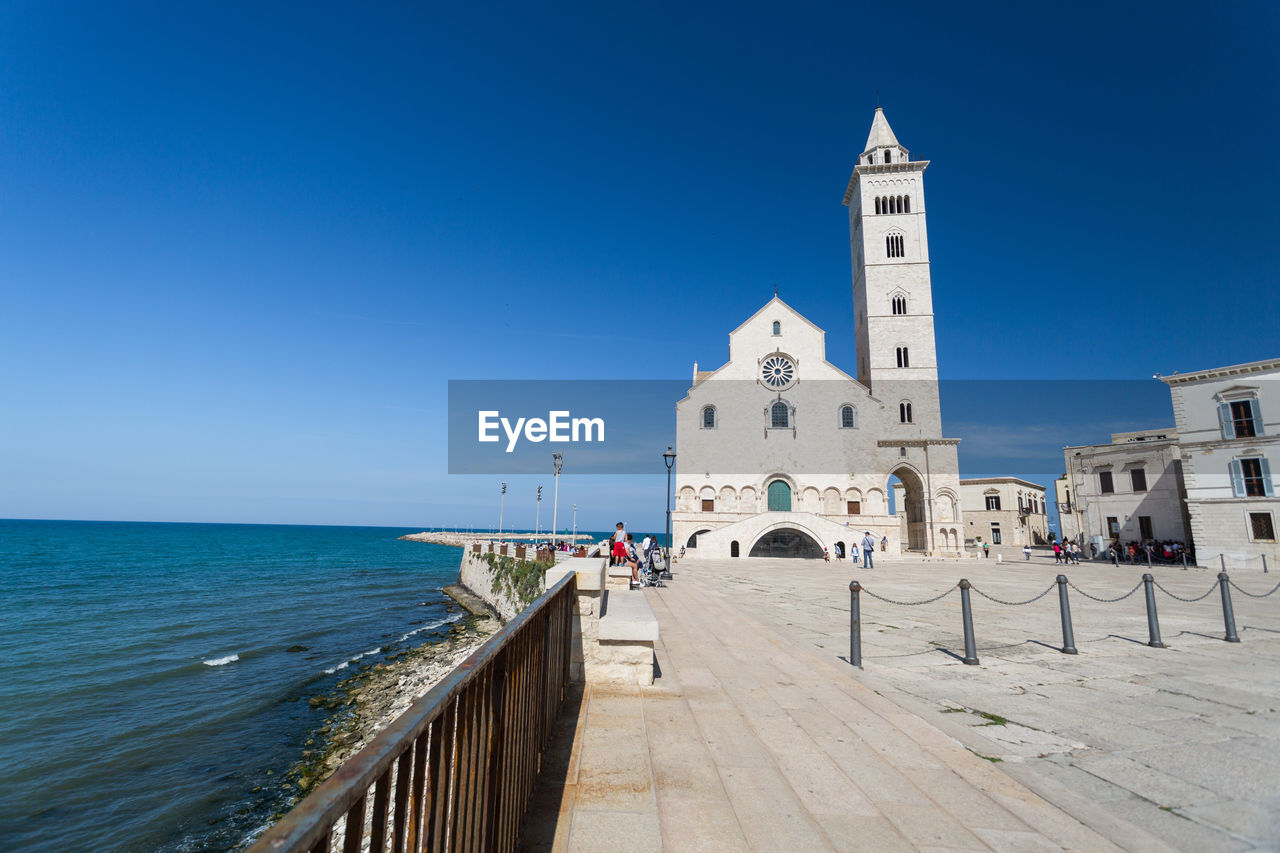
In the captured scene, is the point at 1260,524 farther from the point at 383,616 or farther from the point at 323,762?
the point at 383,616

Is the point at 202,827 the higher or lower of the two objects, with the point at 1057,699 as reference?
lower

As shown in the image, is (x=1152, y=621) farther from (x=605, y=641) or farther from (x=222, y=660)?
(x=222, y=660)

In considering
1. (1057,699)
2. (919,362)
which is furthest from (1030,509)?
(1057,699)

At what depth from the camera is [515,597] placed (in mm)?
21766

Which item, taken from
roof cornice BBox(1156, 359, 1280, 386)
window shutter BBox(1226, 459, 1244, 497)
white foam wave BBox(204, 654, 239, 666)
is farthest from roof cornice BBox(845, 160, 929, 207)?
white foam wave BBox(204, 654, 239, 666)

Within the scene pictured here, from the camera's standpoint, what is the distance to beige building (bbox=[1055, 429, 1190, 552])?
33.6 m

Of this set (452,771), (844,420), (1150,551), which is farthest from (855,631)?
(1150,551)

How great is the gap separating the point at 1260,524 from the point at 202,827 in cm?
3949

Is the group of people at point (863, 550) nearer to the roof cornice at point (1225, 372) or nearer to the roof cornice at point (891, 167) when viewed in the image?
the roof cornice at point (1225, 372)

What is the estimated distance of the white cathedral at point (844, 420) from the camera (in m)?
37.5

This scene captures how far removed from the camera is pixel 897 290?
40625 millimetres

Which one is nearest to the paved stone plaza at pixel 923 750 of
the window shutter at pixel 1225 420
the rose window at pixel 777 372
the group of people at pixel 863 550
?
the group of people at pixel 863 550

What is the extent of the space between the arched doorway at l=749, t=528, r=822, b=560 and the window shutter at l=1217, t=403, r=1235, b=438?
2033 centimetres

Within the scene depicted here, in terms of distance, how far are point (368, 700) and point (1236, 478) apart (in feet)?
122
